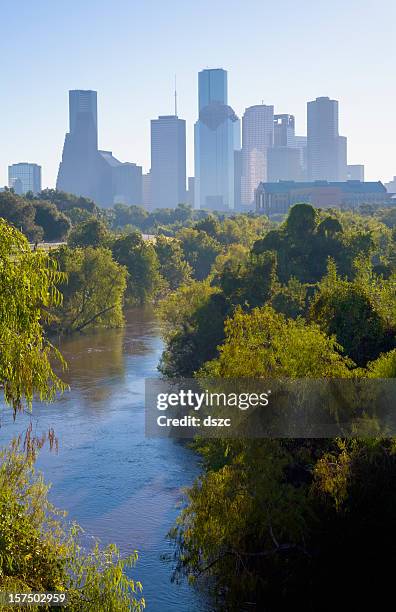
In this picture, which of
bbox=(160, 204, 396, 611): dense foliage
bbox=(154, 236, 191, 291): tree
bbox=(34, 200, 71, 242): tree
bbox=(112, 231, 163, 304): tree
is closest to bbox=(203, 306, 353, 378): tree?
bbox=(160, 204, 396, 611): dense foliage

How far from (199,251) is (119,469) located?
8035 cm

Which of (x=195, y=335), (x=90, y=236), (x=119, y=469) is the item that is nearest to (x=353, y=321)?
(x=119, y=469)

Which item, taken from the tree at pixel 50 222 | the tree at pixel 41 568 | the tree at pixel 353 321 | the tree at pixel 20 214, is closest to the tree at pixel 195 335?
the tree at pixel 353 321

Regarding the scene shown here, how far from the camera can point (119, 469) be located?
3509 cm

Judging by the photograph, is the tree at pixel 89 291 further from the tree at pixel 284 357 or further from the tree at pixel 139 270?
the tree at pixel 284 357

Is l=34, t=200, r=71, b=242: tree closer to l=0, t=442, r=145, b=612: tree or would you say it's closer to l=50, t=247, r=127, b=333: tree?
l=50, t=247, r=127, b=333: tree

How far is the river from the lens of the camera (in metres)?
27.0

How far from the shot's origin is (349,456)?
871 inches

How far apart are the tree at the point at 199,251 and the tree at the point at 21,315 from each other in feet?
324

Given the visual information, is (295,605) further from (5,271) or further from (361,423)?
(5,271)

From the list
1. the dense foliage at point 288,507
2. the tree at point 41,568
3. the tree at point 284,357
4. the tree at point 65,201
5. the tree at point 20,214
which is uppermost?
the tree at point 65,201

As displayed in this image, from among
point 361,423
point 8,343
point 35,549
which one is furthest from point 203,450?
point 8,343

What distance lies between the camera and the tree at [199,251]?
112375mm

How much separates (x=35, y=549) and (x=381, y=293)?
23739 millimetres
